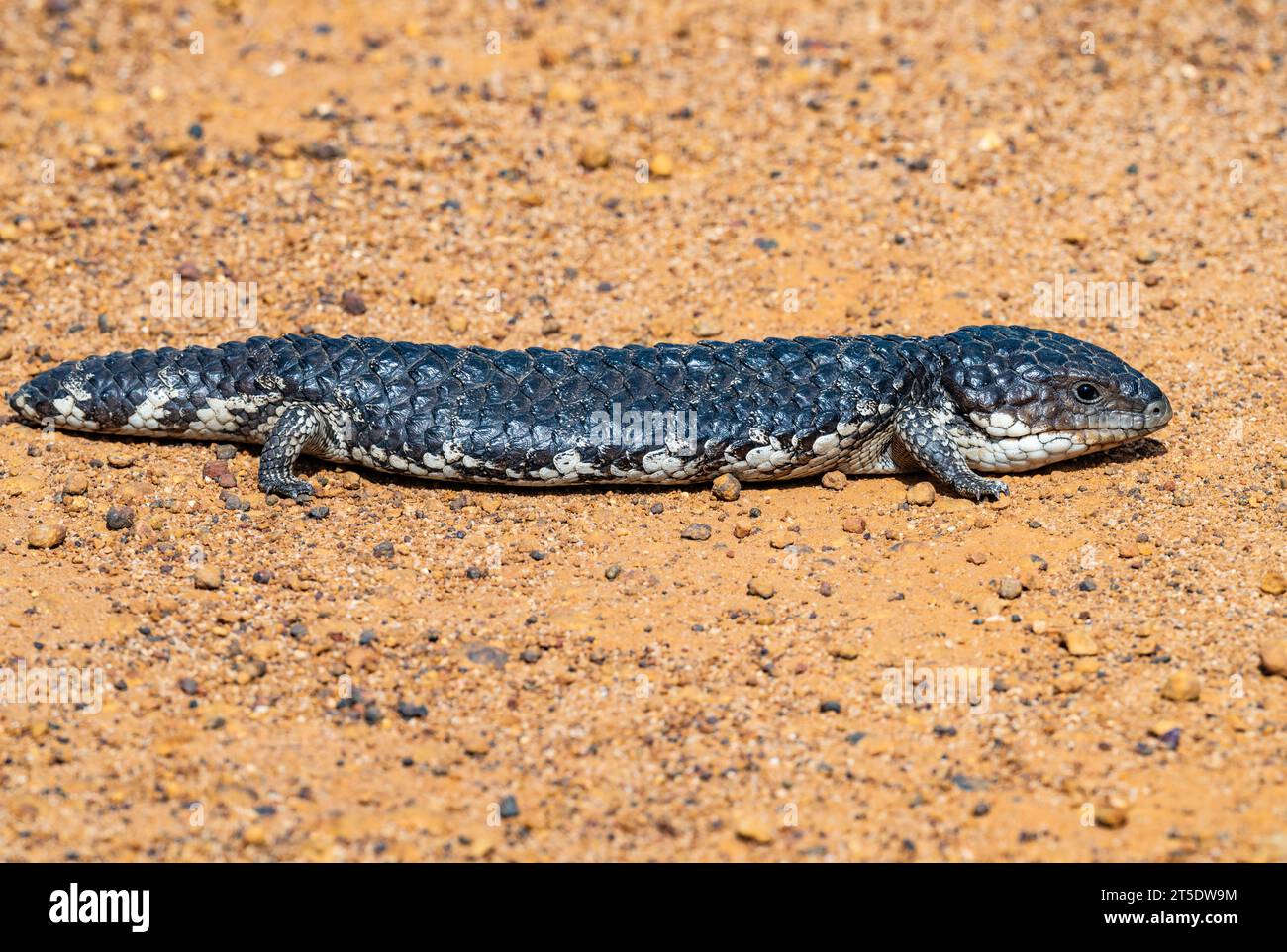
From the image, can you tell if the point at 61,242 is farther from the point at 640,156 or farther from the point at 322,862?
the point at 322,862

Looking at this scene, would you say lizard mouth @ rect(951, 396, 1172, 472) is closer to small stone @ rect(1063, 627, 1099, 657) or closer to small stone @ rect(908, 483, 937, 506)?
small stone @ rect(908, 483, 937, 506)

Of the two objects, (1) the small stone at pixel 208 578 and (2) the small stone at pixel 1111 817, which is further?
(1) the small stone at pixel 208 578

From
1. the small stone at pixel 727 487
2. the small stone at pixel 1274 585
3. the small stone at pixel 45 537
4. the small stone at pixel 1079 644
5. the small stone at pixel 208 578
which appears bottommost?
the small stone at pixel 1079 644

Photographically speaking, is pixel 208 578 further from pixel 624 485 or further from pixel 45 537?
pixel 624 485

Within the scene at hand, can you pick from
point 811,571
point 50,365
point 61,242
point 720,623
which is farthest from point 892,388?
point 61,242

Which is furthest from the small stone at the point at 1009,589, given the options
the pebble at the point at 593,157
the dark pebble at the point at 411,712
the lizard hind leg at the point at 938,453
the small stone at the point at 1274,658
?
the pebble at the point at 593,157

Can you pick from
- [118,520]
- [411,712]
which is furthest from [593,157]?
[411,712]

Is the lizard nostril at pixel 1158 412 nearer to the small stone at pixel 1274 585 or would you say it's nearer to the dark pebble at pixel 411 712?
the small stone at pixel 1274 585

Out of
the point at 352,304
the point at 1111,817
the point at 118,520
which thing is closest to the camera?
the point at 1111,817
